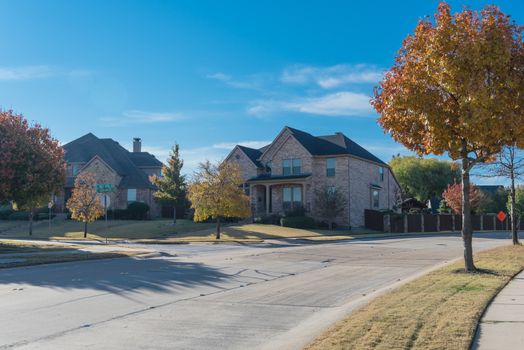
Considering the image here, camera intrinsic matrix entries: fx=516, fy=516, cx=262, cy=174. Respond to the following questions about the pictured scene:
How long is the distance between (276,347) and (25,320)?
4.42 m

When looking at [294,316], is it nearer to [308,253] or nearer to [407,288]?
[407,288]

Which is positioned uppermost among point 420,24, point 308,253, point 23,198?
point 420,24

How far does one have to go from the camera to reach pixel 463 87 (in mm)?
12281

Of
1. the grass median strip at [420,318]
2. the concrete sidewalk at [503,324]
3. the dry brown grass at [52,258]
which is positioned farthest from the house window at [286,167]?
the concrete sidewalk at [503,324]

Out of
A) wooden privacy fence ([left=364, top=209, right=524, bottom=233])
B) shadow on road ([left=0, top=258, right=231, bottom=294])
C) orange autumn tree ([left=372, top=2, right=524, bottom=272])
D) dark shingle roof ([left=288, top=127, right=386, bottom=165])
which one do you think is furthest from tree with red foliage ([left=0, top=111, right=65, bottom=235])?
wooden privacy fence ([left=364, top=209, right=524, bottom=233])

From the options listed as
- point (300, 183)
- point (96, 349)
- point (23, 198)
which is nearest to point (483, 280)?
point (96, 349)

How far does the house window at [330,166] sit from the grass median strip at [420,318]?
35.5m

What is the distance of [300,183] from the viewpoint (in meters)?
47.6

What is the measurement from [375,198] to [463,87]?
41.6m

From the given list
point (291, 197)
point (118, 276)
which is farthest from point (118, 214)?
point (118, 276)

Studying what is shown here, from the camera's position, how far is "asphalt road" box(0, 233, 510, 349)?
24.0 feet

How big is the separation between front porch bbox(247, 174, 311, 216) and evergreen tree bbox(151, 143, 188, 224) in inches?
259

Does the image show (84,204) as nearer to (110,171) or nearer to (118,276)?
(110,171)

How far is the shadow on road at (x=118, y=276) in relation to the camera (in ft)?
41.3
